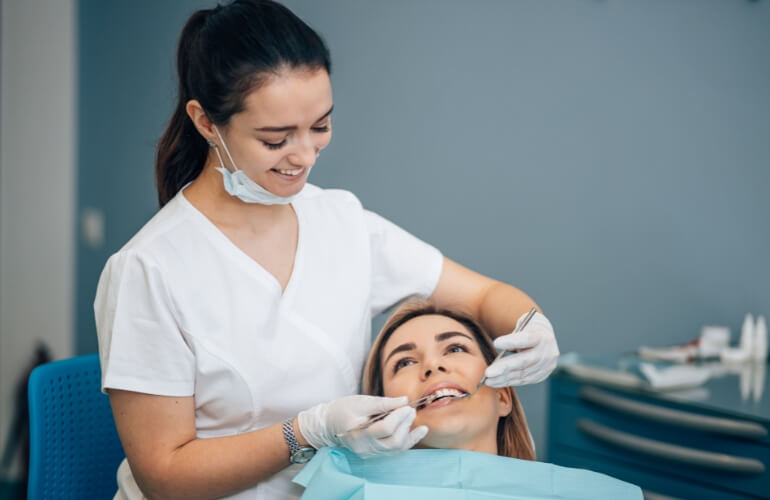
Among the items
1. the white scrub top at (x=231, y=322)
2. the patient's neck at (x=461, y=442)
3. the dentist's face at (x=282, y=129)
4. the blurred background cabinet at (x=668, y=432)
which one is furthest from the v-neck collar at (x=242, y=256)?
the blurred background cabinet at (x=668, y=432)

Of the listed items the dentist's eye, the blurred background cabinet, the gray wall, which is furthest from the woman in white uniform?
the gray wall

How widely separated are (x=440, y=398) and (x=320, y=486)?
0.87 ft

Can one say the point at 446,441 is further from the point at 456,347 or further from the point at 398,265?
the point at 398,265

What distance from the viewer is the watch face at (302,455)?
1079 mm

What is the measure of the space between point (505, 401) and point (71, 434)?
2.57 feet

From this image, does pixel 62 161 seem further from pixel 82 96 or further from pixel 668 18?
pixel 668 18

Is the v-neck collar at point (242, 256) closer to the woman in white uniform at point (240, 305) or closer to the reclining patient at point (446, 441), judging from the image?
the woman in white uniform at point (240, 305)

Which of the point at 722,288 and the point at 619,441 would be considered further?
the point at 722,288

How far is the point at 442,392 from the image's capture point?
4.02ft

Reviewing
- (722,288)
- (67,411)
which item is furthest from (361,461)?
(722,288)

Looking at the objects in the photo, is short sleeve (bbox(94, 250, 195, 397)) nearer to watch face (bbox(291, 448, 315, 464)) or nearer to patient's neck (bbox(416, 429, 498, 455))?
watch face (bbox(291, 448, 315, 464))

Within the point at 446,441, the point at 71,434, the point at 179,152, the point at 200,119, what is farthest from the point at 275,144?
the point at 71,434

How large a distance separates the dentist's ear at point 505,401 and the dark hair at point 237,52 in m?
0.64

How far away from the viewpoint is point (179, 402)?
3.55 ft
